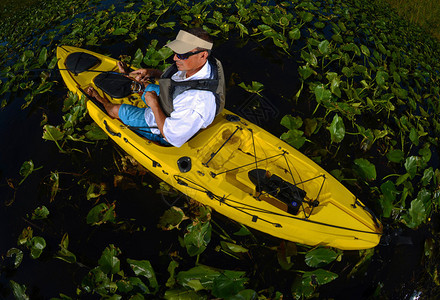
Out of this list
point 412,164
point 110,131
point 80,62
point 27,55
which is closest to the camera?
point 412,164

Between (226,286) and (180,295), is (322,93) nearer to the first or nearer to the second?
(226,286)

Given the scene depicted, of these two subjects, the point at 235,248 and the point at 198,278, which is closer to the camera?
the point at 198,278

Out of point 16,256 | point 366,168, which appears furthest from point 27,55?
point 366,168

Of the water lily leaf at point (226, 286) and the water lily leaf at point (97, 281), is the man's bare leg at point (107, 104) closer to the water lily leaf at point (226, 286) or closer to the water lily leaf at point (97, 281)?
the water lily leaf at point (97, 281)

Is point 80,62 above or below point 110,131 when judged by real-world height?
above

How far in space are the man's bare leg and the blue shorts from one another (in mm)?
124

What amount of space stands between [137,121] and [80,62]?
7.01 feet

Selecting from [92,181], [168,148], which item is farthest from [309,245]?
[92,181]

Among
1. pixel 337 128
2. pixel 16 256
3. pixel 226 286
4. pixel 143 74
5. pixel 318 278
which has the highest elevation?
pixel 143 74

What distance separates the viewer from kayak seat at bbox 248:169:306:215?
2.70 metres

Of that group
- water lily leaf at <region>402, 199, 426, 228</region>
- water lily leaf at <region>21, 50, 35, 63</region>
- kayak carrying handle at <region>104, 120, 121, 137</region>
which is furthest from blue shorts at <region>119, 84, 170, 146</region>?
water lily leaf at <region>21, 50, 35, 63</region>

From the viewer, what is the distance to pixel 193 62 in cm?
248

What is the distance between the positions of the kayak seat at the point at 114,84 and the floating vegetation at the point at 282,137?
1.53 feet

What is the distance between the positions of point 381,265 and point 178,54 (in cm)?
348
